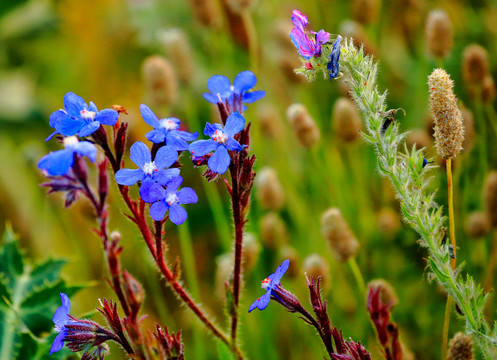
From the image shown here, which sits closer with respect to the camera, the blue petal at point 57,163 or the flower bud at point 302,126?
the blue petal at point 57,163

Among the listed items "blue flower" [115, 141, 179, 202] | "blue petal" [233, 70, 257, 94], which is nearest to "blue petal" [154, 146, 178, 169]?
"blue flower" [115, 141, 179, 202]

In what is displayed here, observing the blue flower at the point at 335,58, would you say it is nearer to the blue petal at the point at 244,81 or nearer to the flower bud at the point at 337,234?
the blue petal at the point at 244,81

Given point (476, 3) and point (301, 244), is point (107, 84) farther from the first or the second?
point (476, 3)

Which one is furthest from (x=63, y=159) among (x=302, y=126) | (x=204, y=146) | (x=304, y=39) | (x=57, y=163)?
(x=302, y=126)

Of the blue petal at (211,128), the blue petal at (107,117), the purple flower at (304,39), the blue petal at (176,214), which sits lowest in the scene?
the blue petal at (176,214)

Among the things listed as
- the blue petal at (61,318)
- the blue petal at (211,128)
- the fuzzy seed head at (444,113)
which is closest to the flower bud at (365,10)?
Result: the fuzzy seed head at (444,113)
